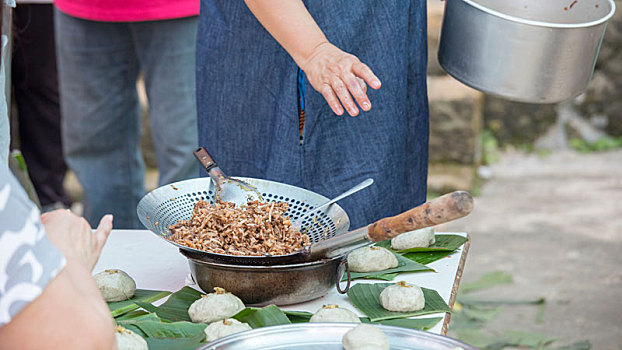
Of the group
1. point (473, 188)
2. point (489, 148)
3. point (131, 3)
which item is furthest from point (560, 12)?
point (489, 148)

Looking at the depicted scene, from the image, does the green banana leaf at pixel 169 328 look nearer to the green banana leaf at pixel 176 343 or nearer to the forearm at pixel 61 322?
the green banana leaf at pixel 176 343

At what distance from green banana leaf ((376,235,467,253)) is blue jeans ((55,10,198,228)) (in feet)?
4.21

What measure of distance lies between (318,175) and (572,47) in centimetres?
71

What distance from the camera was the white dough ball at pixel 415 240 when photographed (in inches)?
62.9

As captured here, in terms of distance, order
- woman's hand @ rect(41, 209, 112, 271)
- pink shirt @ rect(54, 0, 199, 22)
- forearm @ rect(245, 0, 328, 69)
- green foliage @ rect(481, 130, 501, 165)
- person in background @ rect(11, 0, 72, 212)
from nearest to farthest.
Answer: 1. woman's hand @ rect(41, 209, 112, 271)
2. forearm @ rect(245, 0, 328, 69)
3. pink shirt @ rect(54, 0, 199, 22)
4. person in background @ rect(11, 0, 72, 212)
5. green foliage @ rect(481, 130, 501, 165)

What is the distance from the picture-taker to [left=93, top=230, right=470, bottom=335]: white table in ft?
4.49

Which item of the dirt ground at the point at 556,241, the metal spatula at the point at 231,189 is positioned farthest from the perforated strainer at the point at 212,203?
the dirt ground at the point at 556,241

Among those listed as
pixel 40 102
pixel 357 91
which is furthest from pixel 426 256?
pixel 40 102

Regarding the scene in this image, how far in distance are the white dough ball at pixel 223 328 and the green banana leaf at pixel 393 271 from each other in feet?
1.03

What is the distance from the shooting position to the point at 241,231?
132 centimetres

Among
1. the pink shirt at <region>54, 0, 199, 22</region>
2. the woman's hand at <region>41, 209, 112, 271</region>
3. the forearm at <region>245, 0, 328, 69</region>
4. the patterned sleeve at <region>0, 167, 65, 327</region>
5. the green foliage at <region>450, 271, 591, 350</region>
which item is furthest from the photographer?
the green foliage at <region>450, 271, 591, 350</region>

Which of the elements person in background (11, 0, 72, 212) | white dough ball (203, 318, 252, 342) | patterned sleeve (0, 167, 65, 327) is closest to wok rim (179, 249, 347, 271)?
white dough ball (203, 318, 252, 342)

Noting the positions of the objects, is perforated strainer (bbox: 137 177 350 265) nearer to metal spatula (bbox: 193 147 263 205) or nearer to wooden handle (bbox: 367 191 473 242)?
metal spatula (bbox: 193 147 263 205)

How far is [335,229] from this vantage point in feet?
4.51
